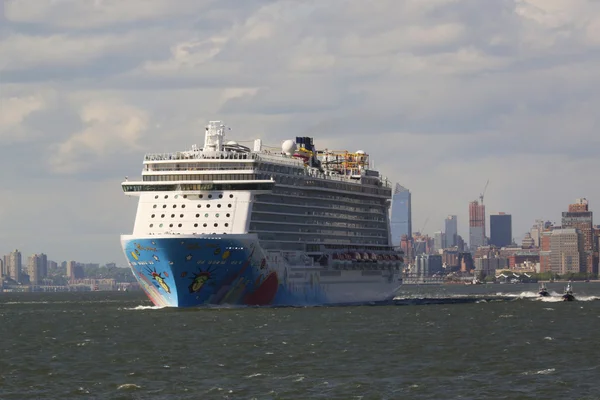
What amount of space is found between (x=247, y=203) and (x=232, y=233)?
149 inches

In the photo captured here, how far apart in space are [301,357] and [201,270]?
45.6m

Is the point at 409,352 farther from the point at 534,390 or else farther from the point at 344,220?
the point at 344,220

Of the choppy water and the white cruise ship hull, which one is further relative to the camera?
the white cruise ship hull

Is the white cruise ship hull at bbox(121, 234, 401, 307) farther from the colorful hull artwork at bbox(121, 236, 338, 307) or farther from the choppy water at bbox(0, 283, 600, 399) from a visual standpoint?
the choppy water at bbox(0, 283, 600, 399)

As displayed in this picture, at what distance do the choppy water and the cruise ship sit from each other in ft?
14.6

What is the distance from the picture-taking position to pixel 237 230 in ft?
422

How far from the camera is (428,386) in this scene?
215 ft

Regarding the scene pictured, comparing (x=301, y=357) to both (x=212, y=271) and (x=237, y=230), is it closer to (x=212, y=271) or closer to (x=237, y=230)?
(x=212, y=271)

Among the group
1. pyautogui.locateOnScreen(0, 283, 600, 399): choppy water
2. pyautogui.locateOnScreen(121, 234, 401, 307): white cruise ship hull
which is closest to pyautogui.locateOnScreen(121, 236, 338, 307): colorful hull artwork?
pyautogui.locateOnScreen(121, 234, 401, 307): white cruise ship hull

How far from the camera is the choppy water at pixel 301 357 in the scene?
65.1 m

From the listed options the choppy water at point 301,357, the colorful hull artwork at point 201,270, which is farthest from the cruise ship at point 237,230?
the choppy water at point 301,357

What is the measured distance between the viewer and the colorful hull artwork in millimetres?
123625

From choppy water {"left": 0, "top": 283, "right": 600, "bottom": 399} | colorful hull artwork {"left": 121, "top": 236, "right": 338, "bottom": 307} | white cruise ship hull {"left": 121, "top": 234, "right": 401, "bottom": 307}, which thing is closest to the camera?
choppy water {"left": 0, "top": 283, "right": 600, "bottom": 399}

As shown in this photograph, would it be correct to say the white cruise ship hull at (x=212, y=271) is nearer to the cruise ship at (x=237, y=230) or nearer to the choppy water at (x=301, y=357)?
the cruise ship at (x=237, y=230)
